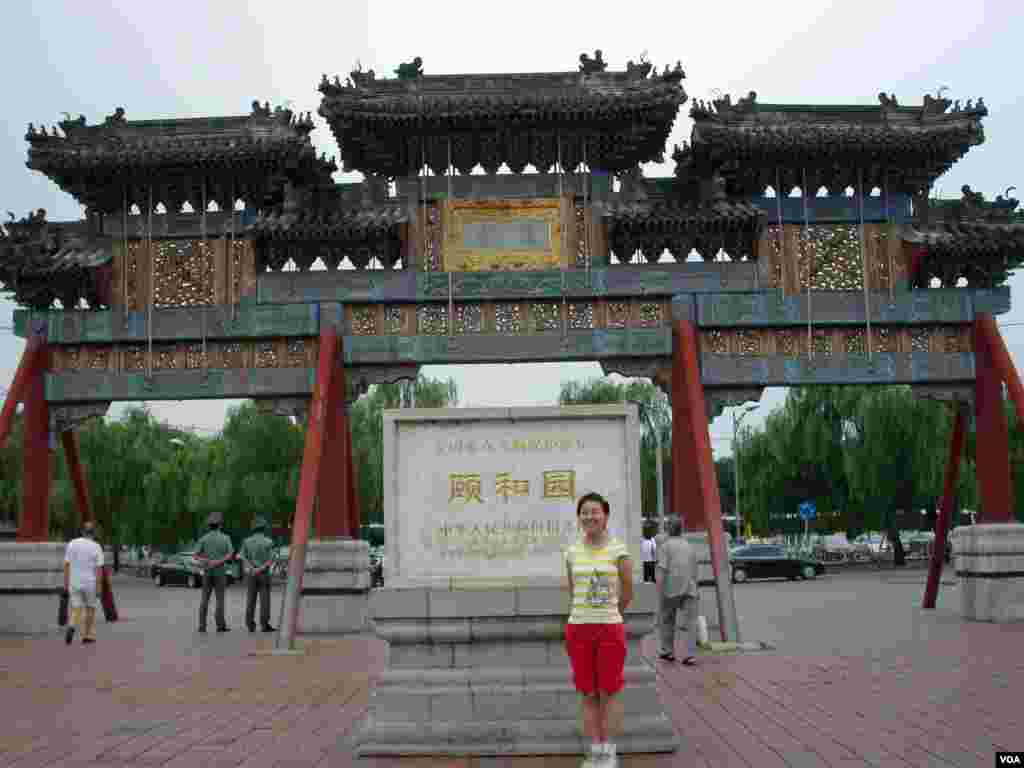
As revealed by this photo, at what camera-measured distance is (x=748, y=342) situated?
17.2 meters

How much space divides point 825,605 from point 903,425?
635 inches

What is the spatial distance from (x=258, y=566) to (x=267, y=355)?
3.14m

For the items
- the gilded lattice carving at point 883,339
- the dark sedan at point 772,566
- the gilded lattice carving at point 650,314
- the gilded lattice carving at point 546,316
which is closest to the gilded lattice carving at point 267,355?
the gilded lattice carving at point 546,316

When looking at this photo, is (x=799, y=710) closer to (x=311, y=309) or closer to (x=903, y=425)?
(x=311, y=309)

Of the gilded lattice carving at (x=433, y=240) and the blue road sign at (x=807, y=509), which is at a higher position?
the gilded lattice carving at (x=433, y=240)

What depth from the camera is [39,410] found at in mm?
17375

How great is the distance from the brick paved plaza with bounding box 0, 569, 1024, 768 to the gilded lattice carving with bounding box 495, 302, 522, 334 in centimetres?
485

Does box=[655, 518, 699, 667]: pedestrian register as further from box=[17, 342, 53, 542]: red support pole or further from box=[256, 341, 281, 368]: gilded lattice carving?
box=[17, 342, 53, 542]: red support pole

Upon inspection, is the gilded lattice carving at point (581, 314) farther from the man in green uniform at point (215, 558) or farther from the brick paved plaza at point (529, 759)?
the man in green uniform at point (215, 558)

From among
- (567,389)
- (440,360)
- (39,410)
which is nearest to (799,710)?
(440,360)

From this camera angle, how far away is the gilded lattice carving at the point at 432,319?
17.0 m

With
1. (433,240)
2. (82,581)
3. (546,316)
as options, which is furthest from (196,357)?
(546,316)

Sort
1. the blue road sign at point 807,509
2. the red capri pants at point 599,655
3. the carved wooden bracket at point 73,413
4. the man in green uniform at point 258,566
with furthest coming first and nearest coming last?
the blue road sign at point 807,509 → the carved wooden bracket at point 73,413 → the man in green uniform at point 258,566 → the red capri pants at point 599,655

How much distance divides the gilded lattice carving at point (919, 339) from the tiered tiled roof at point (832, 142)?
227 centimetres
